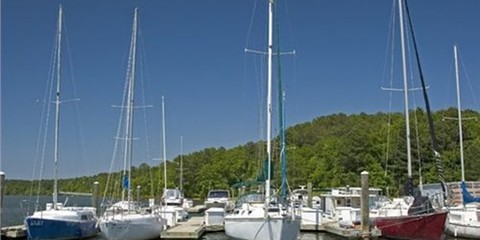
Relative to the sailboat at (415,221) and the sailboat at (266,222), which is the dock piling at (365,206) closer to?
the sailboat at (415,221)

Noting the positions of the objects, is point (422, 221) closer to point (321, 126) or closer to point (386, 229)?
point (386, 229)

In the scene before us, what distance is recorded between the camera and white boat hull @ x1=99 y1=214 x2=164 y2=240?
95.2ft

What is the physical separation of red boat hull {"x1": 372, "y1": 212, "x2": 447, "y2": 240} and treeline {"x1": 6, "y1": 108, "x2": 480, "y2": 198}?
24.4 m

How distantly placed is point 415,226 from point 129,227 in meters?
15.1

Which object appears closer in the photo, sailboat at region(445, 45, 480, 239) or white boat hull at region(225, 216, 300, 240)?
white boat hull at region(225, 216, 300, 240)

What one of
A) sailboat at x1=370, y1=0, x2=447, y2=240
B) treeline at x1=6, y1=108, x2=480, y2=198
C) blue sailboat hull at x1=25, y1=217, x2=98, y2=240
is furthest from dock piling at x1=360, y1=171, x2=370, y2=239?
treeline at x1=6, y1=108, x2=480, y2=198

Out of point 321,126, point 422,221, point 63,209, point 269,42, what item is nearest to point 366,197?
point 422,221

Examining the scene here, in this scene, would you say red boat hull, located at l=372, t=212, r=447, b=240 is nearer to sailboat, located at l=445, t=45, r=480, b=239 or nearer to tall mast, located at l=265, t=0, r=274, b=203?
sailboat, located at l=445, t=45, r=480, b=239

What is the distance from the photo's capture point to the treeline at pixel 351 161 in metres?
75.9

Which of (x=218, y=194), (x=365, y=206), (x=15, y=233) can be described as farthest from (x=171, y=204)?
(x=365, y=206)

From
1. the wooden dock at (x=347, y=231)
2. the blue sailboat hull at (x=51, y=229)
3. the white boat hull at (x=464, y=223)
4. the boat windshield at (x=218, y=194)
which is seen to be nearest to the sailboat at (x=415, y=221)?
the wooden dock at (x=347, y=231)

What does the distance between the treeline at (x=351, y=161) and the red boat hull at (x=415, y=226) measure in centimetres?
2443

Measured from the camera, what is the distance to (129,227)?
29.6 m

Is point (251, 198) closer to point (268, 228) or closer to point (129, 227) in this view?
point (268, 228)
